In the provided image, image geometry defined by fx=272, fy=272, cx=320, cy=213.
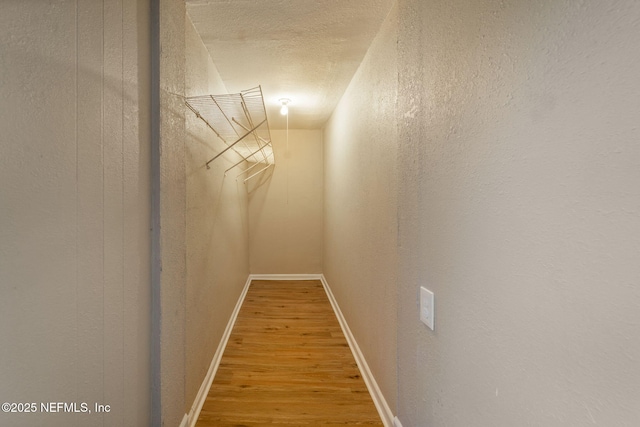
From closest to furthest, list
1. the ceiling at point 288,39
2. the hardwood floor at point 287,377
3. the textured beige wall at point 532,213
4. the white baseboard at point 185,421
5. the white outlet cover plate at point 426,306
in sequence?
1. the textured beige wall at point 532,213
2. the white outlet cover plate at point 426,306
3. the white baseboard at point 185,421
4. the ceiling at point 288,39
5. the hardwood floor at point 287,377

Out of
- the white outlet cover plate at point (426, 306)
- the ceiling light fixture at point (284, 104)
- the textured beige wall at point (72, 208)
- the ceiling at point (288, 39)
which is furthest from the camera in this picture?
the ceiling light fixture at point (284, 104)

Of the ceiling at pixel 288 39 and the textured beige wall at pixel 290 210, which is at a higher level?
the ceiling at pixel 288 39

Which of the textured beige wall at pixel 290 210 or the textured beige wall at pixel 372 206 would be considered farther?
the textured beige wall at pixel 290 210

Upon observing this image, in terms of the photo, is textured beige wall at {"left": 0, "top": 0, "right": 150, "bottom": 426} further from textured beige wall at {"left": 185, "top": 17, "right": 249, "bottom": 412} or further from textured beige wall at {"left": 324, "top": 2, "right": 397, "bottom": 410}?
textured beige wall at {"left": 324, "top": 2, "right": 397, "bottom": 410}

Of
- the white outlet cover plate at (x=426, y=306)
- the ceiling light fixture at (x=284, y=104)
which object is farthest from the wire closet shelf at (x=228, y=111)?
the white outlet cover plate at (x=426, y=306)

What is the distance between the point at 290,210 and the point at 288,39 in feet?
8.75

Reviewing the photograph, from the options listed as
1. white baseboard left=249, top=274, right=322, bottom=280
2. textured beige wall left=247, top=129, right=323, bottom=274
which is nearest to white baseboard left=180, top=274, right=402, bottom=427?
white baseboard left=249, top=274, right=322, bottom=280

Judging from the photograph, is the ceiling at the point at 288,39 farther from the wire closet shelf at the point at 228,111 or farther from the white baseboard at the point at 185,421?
the white baseboard at the point at 185,421

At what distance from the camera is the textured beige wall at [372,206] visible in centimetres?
140

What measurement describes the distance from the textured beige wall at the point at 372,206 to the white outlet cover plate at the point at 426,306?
0.33m

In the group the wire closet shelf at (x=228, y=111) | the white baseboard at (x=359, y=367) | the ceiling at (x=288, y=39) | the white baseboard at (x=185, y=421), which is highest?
the ceiling at (x=288, y=39)

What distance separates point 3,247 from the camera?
56cm

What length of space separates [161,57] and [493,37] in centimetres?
115

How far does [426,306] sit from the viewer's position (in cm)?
97
